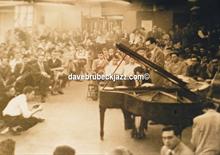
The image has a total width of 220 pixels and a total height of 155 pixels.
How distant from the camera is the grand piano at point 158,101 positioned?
16.8 feet

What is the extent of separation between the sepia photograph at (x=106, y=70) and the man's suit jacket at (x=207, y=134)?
0.46 meters

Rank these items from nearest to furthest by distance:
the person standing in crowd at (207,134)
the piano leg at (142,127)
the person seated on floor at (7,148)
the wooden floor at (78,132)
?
1. the person standing in crowd at (207,134)
2. the person seated on floor at (7,148)
3. the wooden floor at (78,132)
4. the piano leg at (142,127)

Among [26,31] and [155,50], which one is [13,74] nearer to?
[26,31]

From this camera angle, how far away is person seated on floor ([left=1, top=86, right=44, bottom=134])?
5.39 m

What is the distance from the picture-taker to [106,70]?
5352 mm

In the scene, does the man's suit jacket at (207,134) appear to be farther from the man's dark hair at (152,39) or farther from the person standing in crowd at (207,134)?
the man's dark hair at (152,39)

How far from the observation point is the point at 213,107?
16.0 feet

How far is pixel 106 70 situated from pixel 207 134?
1.32 metres

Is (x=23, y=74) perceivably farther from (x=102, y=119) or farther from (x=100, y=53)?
(x=102, y=119)

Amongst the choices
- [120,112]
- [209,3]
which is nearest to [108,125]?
[120,112]

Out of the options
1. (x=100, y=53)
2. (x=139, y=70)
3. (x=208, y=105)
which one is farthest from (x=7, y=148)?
(x=208, y=105)

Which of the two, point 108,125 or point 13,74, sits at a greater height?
point 13,74

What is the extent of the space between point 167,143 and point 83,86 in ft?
3.99

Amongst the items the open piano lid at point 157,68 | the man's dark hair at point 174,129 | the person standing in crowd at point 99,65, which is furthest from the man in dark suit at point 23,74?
the man's dark hair at point 174,129
